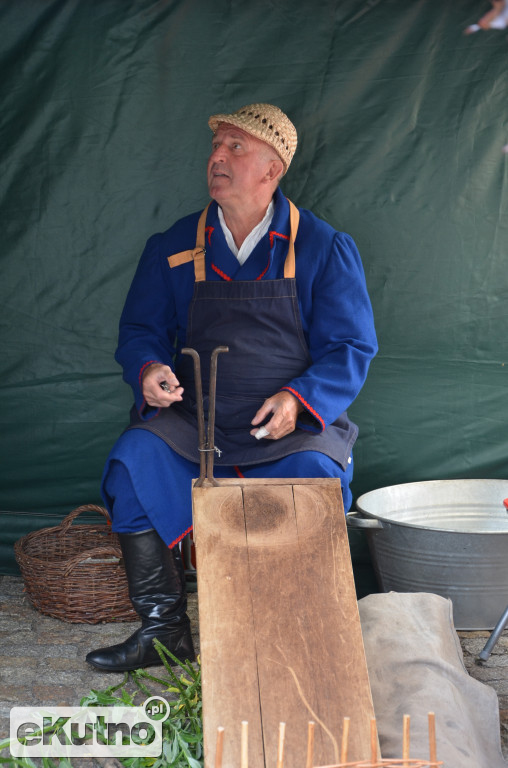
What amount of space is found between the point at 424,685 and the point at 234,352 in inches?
51.1

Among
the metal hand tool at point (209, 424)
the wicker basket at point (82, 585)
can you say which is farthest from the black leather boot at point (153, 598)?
the metal hand tool at point (209, 424)

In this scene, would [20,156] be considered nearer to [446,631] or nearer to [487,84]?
[487,84]

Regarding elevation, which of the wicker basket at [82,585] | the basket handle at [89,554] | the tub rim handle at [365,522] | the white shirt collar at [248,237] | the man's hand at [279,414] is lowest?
the wicker basket at [82,585]

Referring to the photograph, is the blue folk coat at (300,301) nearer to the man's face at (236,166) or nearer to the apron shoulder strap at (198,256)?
the apron shoulder strap at (198,256)

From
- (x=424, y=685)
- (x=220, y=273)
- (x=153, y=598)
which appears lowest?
(x=424, y=685)

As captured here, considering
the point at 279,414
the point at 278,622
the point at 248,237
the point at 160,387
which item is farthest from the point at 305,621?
the point at 248,237

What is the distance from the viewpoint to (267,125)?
3.03m

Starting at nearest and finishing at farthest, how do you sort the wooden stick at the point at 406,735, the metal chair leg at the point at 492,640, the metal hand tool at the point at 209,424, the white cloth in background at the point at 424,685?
the wooden stick at the point at 406,735 → the white cloth in background at the point at 424,685 → the metal hand tool at the point at 209,424 → the metal chair leg at the point at 492,640

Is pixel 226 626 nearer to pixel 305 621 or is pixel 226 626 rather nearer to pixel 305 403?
Result: pixel 305 621

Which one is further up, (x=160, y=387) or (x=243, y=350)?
(x=243, y=350)

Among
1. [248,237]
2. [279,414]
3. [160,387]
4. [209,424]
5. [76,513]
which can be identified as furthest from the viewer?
[76,513]

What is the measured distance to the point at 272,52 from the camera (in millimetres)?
3506

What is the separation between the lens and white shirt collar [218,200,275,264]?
122 inches

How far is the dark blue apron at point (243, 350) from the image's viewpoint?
9.73 ft
